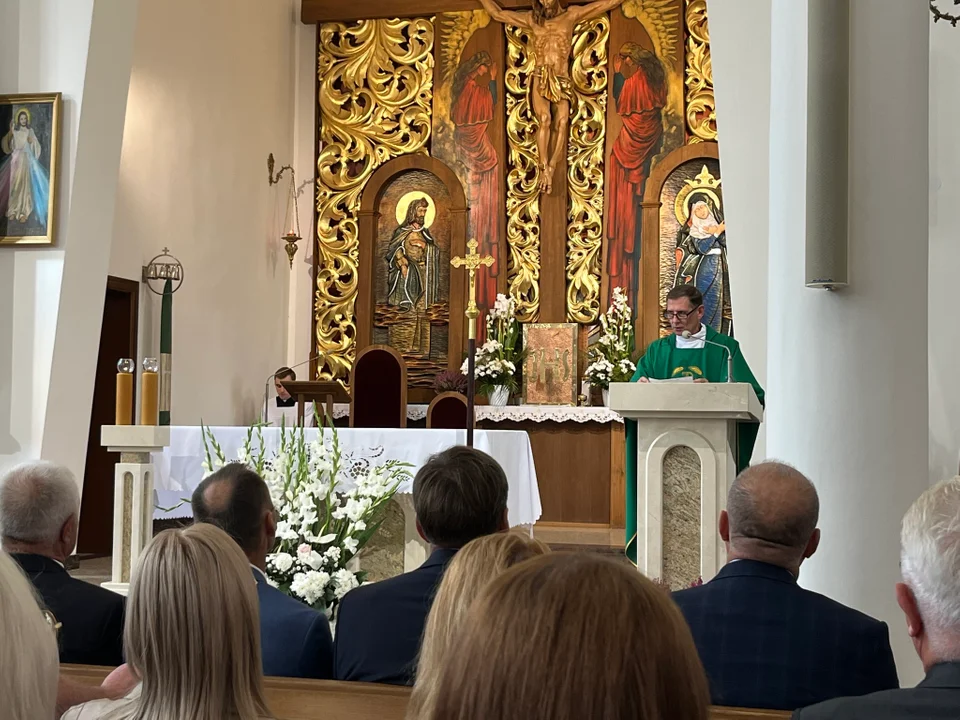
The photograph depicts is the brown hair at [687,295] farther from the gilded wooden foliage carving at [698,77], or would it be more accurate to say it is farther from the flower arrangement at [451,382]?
the gilded wooden foliage carving at [698,77]

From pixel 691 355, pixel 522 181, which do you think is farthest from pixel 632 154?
pixel 691 355

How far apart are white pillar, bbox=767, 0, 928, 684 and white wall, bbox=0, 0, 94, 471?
15.9ft

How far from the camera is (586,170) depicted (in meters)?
11.4

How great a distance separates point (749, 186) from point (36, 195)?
166 inches

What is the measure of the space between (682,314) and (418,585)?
3261 millimetres

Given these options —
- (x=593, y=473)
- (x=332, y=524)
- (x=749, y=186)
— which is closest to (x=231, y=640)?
(x=332, y=524)

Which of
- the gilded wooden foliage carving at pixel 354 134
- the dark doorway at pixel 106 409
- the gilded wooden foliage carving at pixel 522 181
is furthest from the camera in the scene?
the gilded wooden foliage carving at pixel 354 134

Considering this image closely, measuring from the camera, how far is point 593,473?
10.6 metres

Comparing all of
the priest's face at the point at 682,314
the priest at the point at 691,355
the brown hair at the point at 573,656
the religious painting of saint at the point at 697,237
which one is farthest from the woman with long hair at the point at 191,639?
the religious painting of saint at the point at 697,237

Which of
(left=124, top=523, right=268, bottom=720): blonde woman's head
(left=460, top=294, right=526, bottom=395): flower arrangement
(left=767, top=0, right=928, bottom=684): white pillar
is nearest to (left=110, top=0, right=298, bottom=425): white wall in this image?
(left=460, top=294, right=526, bottom=395): flower arrangement

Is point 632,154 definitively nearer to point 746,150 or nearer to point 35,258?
point 746,150

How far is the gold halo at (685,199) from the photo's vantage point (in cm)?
1102

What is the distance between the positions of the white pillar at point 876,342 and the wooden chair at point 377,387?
6.83 meters

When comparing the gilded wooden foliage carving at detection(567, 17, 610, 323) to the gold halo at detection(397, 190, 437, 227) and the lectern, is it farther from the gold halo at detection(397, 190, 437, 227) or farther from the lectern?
the lectern
